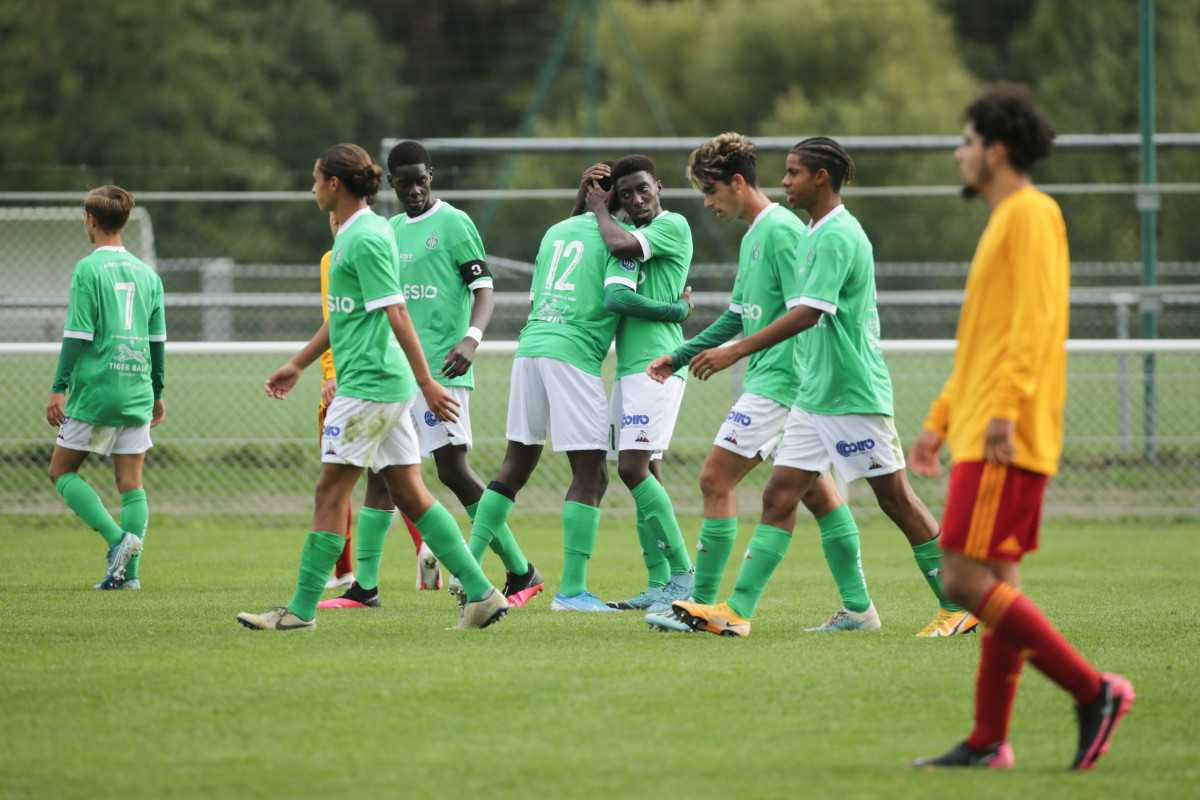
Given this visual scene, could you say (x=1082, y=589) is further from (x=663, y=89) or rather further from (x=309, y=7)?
(x=309, y=7)

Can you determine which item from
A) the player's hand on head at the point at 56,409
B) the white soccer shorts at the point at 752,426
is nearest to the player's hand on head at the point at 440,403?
the white soccer shorts at the point at 752,426

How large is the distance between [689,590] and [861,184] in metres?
23.2

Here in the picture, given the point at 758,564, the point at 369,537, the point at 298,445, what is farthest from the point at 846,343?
→ the point at 298,445

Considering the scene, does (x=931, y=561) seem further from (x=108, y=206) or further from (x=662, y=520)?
(x=108, y=206)

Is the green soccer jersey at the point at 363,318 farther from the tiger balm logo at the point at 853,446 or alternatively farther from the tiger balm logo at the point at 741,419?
the tiger balm logo at the point at 853,446

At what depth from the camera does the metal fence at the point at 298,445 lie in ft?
33.7

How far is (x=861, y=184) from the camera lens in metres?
28.1

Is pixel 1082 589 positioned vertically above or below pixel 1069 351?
below

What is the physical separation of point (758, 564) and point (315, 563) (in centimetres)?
177

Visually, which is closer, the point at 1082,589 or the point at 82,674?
the point at 82,674

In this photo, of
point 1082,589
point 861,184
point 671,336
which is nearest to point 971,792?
point 671,336

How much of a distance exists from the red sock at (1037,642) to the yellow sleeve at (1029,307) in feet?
1.61

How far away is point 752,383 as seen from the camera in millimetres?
5496

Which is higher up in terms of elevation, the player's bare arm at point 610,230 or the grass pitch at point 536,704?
the player's bare arm at point 610,230
